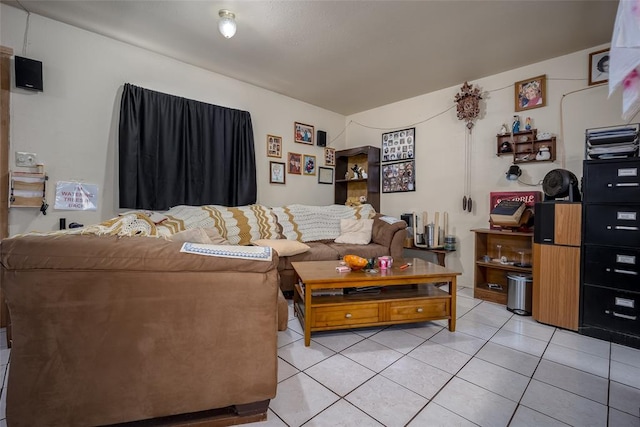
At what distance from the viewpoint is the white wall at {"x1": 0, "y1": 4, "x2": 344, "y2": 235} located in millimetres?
2148

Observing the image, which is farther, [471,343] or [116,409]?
[471,343]

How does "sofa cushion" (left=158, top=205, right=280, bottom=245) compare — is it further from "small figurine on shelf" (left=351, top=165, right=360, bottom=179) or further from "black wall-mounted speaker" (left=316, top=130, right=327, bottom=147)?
"small figurine on shelf" (left=351, top=165, right=360, bottom=179)

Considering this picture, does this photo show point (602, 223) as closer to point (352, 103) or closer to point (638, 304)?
point (638, 304)

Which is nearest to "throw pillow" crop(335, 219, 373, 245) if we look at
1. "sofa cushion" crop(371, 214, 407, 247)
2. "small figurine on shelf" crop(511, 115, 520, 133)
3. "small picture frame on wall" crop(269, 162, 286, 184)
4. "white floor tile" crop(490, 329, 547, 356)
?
"sofa cushion" crop(371, 214, 407, 247)

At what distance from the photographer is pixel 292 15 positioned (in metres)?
2.15

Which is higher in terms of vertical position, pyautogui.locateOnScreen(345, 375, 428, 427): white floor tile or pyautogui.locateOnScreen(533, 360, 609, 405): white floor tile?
pyautogui.locateOnScreen(533, 360, 609, 405): white floor tile

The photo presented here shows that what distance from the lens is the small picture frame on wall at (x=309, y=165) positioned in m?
4.03

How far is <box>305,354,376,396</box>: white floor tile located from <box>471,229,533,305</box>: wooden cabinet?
198cm

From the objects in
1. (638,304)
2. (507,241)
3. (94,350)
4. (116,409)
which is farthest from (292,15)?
(638,304)

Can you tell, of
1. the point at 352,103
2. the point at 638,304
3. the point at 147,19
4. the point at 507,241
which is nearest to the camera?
the point at 638,304

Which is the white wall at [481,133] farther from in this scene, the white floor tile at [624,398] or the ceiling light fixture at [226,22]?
the ceiling light fixture at [226,22]

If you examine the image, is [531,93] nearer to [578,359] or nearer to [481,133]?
[481,133]

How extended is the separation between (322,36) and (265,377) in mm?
2597

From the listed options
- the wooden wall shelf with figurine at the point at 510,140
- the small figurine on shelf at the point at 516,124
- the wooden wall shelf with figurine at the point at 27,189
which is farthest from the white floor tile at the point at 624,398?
the wooden wall shelf with figurine at the point at 27,189
